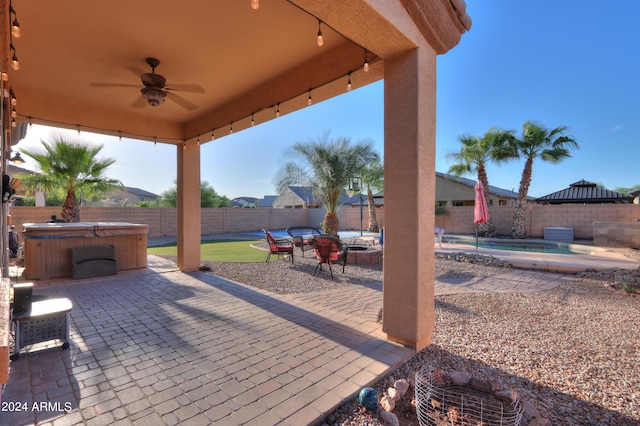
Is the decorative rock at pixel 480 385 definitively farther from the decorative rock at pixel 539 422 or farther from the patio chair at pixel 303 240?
the patio chair at pixel 303 240

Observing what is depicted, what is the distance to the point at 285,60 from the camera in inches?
142

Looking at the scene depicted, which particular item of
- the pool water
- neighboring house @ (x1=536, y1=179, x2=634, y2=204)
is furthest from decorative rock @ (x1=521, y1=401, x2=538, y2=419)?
neighboring house @ (x1=536, y1=179, x2=634, y2=204)

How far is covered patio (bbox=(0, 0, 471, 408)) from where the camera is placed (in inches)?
99.3

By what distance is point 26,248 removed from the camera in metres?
5.26

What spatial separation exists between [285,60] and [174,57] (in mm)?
1343

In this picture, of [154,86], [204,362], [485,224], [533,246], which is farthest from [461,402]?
[485,224]

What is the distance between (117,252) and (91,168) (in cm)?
600

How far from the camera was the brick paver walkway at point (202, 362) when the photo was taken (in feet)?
5.92

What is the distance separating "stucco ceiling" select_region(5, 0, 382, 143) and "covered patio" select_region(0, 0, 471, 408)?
0.02m

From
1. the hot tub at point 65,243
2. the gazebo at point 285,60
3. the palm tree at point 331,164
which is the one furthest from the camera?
the palm tree at point 331,164

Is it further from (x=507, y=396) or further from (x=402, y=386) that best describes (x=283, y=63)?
(x=507, y=396)

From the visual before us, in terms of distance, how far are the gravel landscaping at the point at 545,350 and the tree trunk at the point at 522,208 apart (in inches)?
374

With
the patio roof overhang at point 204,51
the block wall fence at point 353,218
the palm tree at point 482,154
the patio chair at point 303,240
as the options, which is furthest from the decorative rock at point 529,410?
the palm tree at point 482,154

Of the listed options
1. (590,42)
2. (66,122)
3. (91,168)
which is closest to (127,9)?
(66,122)
